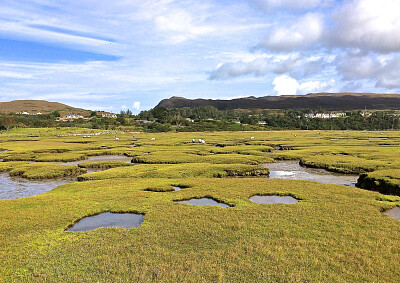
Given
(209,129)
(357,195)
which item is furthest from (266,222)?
(209,129)

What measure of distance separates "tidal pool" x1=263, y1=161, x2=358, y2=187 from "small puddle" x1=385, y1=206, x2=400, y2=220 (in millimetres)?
11662

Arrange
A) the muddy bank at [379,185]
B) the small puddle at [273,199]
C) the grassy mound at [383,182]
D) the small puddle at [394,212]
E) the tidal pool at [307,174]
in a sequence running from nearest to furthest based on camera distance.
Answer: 1. the small puddle at [394,212]
2. the small puddle at [273,199]
3. the muddy bank at [379,185]
4. the grassy mound at [383,182]
5. the tidal pool at [307,174]

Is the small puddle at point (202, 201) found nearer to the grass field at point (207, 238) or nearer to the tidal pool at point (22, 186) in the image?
the grass field at point (207, 238)

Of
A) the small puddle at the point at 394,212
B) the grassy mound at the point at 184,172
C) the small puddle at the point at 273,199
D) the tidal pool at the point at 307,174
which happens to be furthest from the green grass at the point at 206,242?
the grassy mound at the point at 184,172

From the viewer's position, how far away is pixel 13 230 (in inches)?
668

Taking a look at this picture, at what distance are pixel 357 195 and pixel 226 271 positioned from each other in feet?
56.2

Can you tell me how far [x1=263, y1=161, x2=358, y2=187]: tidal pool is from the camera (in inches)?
1384

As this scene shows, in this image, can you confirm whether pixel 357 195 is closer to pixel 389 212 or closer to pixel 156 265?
pixel 389 212

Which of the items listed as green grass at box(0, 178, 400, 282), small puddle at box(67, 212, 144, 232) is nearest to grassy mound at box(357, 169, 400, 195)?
green grass at box(0, 178, 400, 282)

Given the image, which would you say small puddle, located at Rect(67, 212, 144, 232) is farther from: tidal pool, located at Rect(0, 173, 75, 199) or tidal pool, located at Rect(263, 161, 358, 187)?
tidal pool, located at Rect(263, 161, 358, 187)

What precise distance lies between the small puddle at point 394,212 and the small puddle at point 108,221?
1713cm

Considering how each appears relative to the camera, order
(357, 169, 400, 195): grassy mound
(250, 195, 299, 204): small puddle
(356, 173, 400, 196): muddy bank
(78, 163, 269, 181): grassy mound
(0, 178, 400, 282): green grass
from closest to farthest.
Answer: (0, 178, 400, 282): green grass < (250, 195, 299, 204): small puddle < (356, 173, 400, 196): muddy bank < (357, 169, 400, 195): grassy mound < (78, 163, 269, 181): grassy mound

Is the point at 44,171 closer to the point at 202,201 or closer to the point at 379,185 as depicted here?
the point at 202,201

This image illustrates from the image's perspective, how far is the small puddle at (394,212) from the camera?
1944 cm
